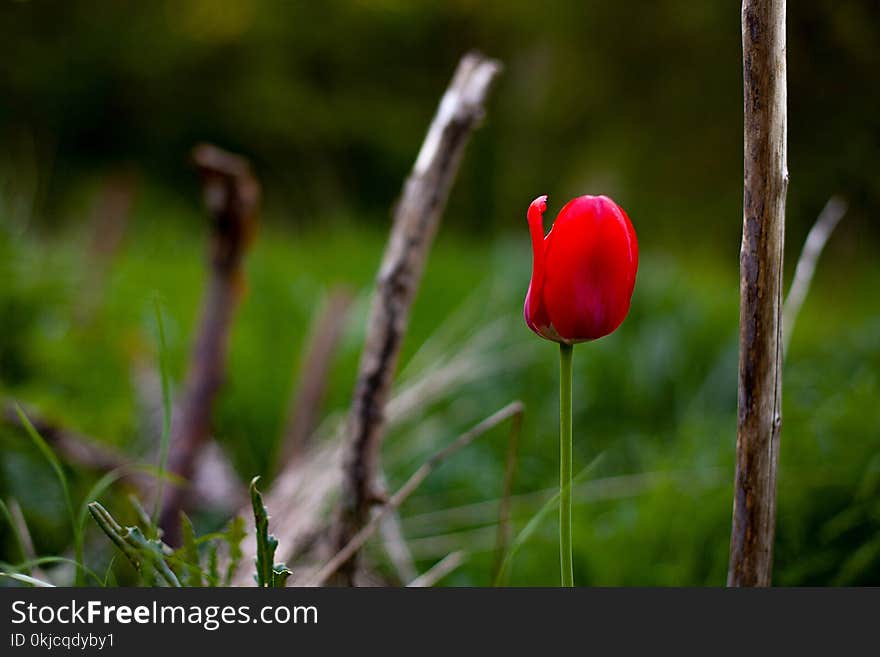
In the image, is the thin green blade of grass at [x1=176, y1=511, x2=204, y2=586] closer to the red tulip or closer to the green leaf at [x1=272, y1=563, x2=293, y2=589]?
the green leaf at [x1=272, y1=563, x2=293, y2=589]

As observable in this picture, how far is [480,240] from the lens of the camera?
2.51m

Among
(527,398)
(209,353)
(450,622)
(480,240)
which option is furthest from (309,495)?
(480,240)

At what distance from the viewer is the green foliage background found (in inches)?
32.2

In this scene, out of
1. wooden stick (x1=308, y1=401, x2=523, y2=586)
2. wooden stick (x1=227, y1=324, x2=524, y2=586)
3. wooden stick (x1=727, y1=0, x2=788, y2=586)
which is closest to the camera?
Result: wooden stick (x1=727, y1=0, x2=788, y2=586)

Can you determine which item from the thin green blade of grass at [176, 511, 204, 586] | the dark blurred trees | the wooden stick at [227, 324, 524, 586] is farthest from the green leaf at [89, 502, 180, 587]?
the dark blurred trees

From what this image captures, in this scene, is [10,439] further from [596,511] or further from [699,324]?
[699,324]

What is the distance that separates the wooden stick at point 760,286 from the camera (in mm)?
318

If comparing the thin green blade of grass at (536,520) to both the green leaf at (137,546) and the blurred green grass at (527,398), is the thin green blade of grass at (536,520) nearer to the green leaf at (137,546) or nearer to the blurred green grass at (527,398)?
the green leaf at (137,546)

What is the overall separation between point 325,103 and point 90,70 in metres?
0.95

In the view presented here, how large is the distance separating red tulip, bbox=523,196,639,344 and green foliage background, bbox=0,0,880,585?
0.77 feet

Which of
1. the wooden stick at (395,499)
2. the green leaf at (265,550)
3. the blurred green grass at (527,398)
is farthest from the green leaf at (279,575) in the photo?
the blurred green grass at (527,398)

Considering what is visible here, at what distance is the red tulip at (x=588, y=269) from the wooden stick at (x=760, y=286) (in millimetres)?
50

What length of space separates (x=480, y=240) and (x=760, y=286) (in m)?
2.19

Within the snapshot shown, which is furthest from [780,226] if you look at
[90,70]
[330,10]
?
[90,70]
